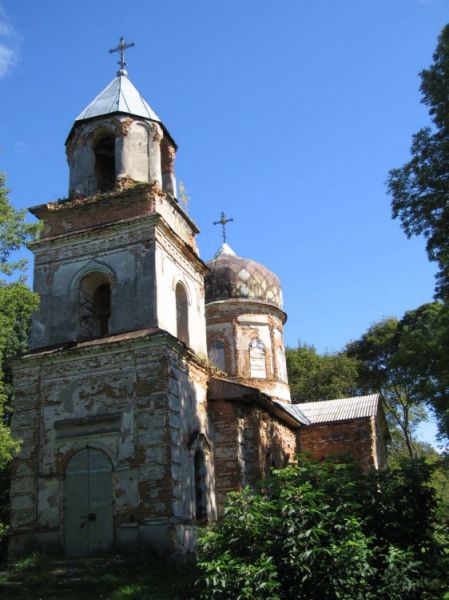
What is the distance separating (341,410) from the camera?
1931cm

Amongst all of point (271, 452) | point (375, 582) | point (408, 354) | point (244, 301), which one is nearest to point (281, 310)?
point (244, 301)

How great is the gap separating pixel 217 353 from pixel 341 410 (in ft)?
13.3

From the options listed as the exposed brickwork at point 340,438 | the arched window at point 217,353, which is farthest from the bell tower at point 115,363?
the exposed brickwork at point 340,438

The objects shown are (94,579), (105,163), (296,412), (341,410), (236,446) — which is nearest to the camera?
(94,579)

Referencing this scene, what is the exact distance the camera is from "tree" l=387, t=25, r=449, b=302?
34.4 feet

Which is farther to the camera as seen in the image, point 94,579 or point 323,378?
point 323,378

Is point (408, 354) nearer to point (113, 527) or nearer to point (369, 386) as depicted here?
point (113, 527)

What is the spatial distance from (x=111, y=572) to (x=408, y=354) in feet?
36.0

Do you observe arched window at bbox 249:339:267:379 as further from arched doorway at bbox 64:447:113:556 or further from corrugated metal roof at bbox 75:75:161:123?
arched doorway at bbox 64:447:113:556

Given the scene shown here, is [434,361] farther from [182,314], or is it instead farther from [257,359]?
[182,314]

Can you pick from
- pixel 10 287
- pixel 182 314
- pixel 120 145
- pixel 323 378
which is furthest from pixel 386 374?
pixel 10 287

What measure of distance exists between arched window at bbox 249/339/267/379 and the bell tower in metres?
5.31

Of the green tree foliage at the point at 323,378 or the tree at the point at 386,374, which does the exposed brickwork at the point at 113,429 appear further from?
the tree at the point at 386,374

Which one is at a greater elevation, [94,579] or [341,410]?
[341,410]
